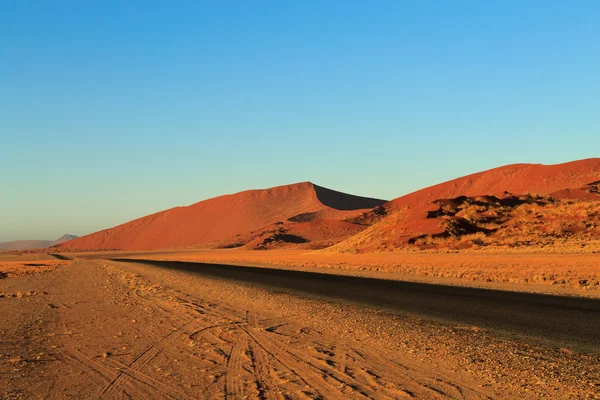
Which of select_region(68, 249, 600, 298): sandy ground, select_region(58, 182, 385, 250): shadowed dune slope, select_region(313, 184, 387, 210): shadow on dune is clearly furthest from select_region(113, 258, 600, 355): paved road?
select_region(313, 184, 387, 210): shadow on dune

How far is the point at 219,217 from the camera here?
153 m

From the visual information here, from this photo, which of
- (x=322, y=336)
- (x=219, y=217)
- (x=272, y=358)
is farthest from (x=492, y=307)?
(x=219, y=217)

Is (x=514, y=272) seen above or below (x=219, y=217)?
below

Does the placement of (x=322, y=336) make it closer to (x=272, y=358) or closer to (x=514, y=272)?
(x=272, y=358)

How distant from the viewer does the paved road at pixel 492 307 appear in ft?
35.5

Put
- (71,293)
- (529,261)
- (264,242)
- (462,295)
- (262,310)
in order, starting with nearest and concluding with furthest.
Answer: (262,310)
(462,295)
(71,293)
(529,261)
(264,242)

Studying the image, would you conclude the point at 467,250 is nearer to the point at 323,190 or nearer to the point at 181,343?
the point at 181,343

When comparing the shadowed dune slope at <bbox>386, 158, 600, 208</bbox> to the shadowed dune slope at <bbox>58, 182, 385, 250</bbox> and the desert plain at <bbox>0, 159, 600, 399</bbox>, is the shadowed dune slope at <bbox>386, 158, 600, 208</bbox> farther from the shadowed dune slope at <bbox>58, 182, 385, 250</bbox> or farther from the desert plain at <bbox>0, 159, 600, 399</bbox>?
the desert plain at <bbox>0, 159, 600, 399</bbox>

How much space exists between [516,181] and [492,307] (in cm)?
8237

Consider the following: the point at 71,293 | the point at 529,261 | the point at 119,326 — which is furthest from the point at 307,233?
the point at 119,326

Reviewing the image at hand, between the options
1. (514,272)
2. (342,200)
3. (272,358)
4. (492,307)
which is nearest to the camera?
(272,358)

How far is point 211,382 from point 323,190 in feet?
523

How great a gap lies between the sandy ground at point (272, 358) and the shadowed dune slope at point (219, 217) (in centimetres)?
11870

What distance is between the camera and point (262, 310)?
15.7m
